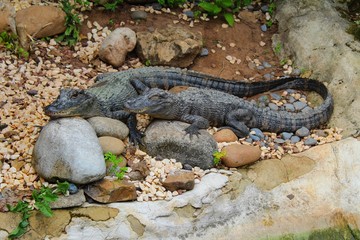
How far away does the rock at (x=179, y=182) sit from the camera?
204 inches

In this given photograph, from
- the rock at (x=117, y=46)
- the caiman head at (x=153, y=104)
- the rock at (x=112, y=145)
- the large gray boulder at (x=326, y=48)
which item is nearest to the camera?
the rock at (x=112, y=145)

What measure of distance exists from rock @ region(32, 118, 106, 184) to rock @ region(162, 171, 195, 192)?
22.9 inches

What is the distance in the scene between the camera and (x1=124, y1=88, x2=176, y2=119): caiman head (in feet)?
19.0

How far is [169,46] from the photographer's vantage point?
6.81 m

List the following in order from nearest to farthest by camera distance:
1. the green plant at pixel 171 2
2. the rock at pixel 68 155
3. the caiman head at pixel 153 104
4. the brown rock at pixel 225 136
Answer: the rock at pixel 68 155
the caiman head at pixel 153 104
the brown rock at pixel 225 136
the green plant at pixel 171 2

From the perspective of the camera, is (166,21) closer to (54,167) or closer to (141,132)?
(141,132)

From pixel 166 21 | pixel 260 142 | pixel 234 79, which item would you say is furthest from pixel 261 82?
pixel 166 21

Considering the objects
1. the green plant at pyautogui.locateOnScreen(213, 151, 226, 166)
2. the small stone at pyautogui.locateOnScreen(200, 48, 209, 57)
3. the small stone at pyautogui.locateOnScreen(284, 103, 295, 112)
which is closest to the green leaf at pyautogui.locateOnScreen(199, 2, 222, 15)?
the small stone at pyautogui.locateOnScreen(200, 48, 209, 57)

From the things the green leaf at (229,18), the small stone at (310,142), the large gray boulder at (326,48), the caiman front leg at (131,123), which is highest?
the large gray boulder at (326,48)

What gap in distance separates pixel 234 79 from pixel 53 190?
2.81 meters

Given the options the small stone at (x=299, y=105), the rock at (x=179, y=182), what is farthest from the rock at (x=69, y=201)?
the small stone at (x=299, y=105)

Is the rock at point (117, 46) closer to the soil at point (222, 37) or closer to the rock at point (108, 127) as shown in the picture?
the soil at point (222, 37)

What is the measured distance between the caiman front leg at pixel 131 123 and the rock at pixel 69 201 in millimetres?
998

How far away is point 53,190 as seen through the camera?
4.92m
